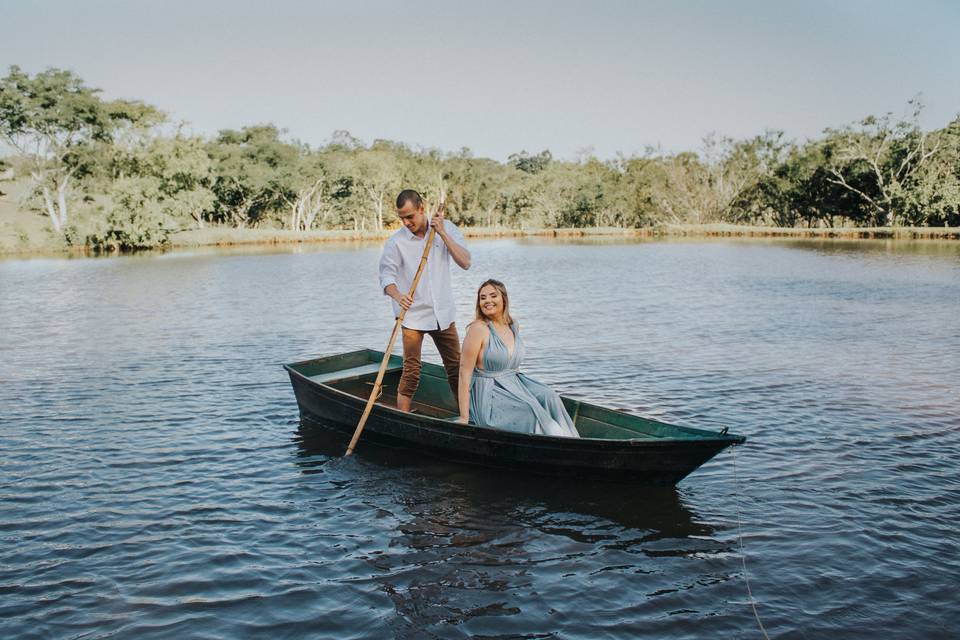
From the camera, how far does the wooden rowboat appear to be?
6488 millimetres

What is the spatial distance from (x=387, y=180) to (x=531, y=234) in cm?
1399

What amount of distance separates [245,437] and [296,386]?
89cm

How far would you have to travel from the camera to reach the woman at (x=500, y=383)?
7.14m

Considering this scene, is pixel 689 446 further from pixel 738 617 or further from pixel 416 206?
pixel 416 206

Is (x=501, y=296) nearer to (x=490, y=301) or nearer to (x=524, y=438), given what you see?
(x=490, y=301)

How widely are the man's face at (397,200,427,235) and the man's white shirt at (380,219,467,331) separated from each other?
0.35ft

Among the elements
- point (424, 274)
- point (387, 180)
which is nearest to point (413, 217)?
point (424, 274)

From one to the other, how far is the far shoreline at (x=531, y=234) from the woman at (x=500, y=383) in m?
39.1

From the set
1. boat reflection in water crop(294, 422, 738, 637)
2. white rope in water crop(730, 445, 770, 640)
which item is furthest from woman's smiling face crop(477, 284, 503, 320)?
white rope in water crop(730, 445, 770, 640)

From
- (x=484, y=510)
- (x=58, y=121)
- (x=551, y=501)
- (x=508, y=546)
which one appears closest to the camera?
(x=508, y=546)

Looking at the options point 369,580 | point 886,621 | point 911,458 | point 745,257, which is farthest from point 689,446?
point 745,257

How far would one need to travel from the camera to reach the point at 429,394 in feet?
31.6

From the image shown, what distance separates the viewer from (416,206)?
25.4ft

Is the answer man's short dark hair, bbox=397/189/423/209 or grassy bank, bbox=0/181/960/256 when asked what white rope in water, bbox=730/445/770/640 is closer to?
man's short dark hair, bbox=397/189/423/209
